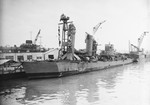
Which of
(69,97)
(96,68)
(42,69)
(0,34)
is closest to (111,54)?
(96,68)

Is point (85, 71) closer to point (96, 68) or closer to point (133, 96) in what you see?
point (96, 68)

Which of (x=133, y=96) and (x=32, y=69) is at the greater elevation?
(x=32, y=69)

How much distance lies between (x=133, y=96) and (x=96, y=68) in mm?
26056

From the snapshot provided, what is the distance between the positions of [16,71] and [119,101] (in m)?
20.3

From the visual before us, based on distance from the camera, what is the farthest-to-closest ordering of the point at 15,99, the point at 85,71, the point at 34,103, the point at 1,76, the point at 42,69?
1. the point at 85,71
2. the point at 42,69
3. the point at 1,76
4. the point at 15,99
5. the point at 34,103

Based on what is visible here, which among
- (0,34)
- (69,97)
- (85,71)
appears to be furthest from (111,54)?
(0,34)

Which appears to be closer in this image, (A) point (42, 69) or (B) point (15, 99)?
(B) point (15, 99)

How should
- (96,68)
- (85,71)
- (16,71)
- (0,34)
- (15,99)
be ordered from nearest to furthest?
1. (0,34)
2. (15,99)
3. (16,71)
4. (85,71)
5. (96,68)

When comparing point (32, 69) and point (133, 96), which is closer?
point (133, 96)

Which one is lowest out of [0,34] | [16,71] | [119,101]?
[119,101]

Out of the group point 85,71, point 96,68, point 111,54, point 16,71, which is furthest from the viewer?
point 111,54

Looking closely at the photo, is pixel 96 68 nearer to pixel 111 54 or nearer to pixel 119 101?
pixel 111 54

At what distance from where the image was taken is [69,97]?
17984 millimetres

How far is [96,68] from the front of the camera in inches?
1729
